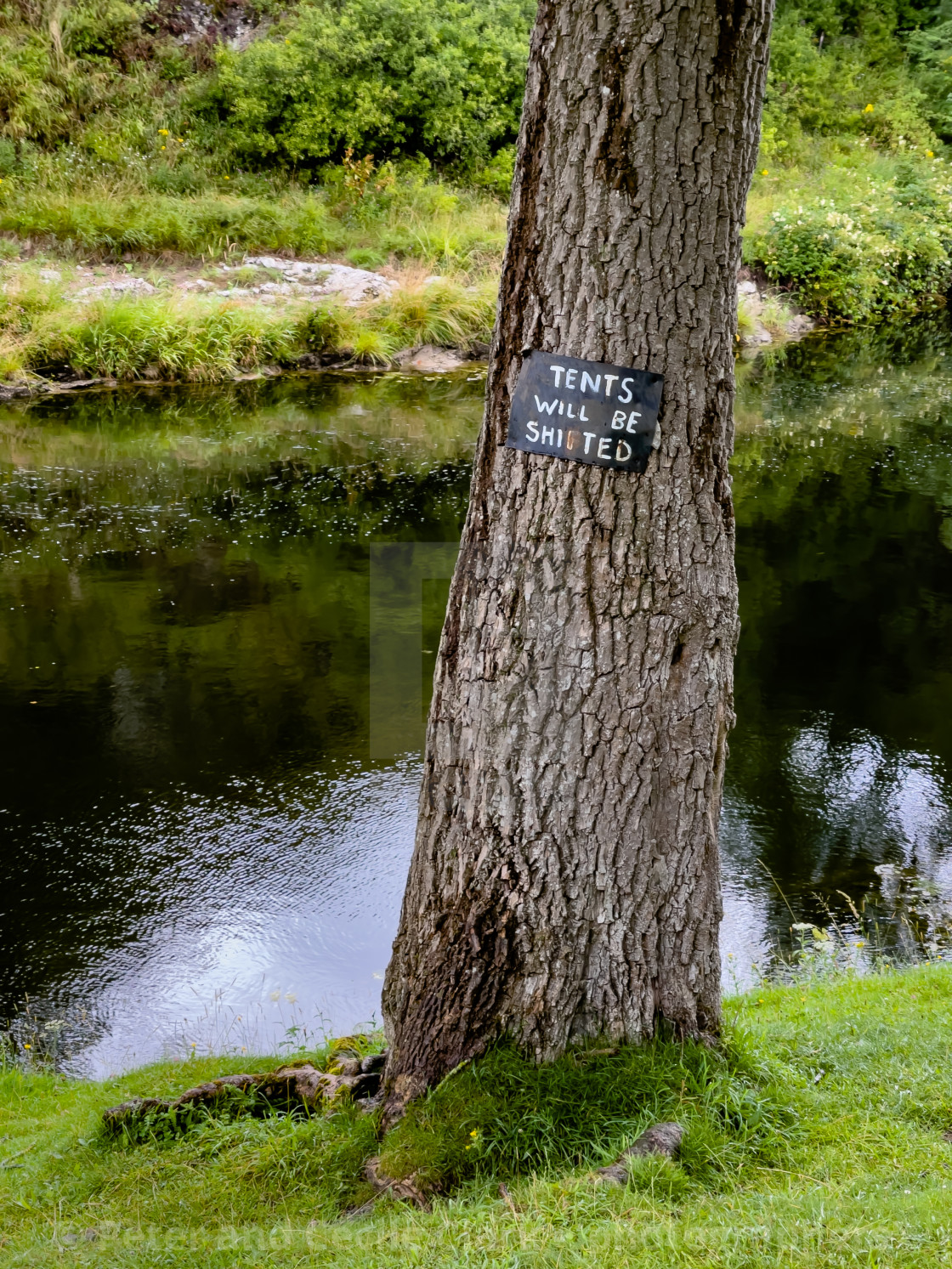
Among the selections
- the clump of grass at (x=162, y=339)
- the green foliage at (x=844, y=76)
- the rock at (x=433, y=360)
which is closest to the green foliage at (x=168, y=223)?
the clump of grass at (x=162, y=339)

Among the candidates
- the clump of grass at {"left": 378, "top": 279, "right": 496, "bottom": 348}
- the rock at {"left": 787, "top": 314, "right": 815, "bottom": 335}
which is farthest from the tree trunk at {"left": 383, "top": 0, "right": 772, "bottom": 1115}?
the rock at {"left": 787, "top": 314, "right": 815, "bottom": 335}

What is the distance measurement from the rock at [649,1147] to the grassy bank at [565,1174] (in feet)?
0.12

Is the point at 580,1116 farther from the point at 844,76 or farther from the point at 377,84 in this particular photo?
the point at 844,76

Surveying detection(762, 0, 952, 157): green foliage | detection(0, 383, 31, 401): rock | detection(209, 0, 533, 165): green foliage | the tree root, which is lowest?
detection(0, 383, 31, 401): rock

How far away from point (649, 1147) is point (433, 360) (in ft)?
53.6

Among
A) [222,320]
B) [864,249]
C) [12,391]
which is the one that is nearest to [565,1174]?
[12,391]

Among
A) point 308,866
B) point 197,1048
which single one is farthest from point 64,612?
point 197,1048

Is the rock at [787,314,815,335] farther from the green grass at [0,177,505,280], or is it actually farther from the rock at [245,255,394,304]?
the rock at [245,255,394,304]

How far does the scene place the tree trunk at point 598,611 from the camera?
2.61 m

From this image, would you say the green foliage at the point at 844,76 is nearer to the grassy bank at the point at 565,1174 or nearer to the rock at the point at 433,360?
the rock at the point at 433,360

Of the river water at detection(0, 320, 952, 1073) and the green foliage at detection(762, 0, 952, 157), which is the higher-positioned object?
the green foliage at detection(762, 0, 952, 157)

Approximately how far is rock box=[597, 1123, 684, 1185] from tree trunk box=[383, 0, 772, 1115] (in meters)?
0.27

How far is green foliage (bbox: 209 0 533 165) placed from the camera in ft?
68.4

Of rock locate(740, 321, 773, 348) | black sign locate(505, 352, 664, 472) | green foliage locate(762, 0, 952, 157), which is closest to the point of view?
black sign locate(505, 352, 664, 472)
